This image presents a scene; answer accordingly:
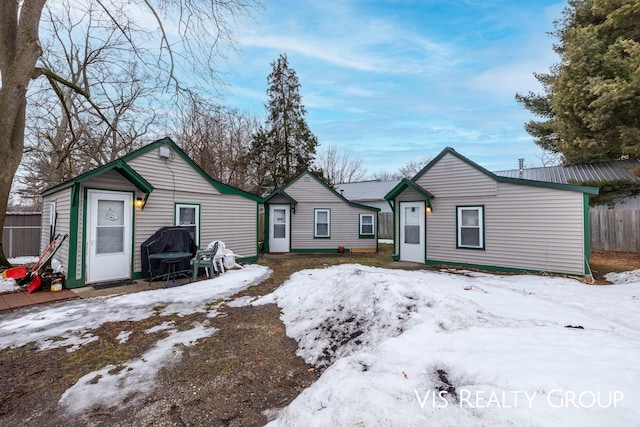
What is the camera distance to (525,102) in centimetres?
1574

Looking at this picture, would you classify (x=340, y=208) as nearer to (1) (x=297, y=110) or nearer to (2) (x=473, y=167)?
(2) (x=473, y=167)

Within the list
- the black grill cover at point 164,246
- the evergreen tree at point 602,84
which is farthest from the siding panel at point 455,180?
the black grill cover at point 164,246

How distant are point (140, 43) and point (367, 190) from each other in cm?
1936

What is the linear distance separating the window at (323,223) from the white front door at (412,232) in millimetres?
4390

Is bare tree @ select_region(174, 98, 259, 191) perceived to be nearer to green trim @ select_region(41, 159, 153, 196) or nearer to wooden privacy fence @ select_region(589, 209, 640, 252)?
green trim @ select_region(41, 159, 153, 196)

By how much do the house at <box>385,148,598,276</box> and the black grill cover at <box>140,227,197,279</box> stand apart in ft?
23.1

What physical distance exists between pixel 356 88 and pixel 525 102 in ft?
31.6

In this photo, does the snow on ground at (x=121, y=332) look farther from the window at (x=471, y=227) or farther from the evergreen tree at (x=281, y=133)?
the evergreen tree at (x=281, y=133)

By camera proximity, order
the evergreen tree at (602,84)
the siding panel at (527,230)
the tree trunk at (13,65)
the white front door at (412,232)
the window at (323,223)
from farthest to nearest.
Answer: the window at (323,223)
the white front door at (412,232)
the evergreen tree at (602,84)
the siding panel at (527,230)
the tree trunk at (13,65)

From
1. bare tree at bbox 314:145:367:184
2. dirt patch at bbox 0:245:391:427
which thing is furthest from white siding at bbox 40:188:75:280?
bare tree at bbox 314:145:367:184

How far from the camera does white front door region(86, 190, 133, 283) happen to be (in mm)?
6746

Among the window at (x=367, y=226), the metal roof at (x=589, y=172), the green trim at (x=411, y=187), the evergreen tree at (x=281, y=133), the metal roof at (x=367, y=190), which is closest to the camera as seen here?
the green trim at (x=411, y=187)

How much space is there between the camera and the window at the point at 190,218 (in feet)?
27.9

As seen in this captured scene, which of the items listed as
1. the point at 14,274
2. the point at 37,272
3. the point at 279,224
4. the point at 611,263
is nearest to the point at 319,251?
the point at 279,224
